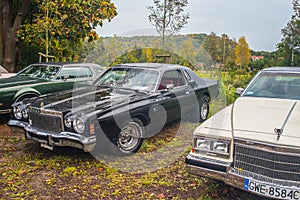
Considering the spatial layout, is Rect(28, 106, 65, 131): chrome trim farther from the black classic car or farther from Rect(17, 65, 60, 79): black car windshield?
Rect(17, 65, 60, 79): black car windshield

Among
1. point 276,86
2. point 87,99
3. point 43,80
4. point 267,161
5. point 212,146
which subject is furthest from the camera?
point 43,80

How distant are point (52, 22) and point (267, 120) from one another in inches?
415

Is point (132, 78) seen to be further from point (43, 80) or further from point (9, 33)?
point (9, 33)

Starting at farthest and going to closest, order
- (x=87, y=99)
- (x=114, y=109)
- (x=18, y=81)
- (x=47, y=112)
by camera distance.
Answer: (x=18, y=81)
(x=87, y=99)
(x=114, y=109)
(x=47, y=112)

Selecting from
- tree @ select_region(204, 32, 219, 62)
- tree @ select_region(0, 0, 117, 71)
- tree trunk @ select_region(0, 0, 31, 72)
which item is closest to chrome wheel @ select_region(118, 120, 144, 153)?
tree @ select_region(0, 0, 117, 71)

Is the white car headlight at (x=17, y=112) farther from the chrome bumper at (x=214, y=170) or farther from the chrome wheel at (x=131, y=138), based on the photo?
the chrome bumper at (x=214, y=170)

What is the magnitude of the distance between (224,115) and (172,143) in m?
1.82

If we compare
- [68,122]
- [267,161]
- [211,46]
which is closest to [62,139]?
[68,122]

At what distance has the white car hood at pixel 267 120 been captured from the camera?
2934 mm

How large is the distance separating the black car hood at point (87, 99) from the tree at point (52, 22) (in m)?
7.14

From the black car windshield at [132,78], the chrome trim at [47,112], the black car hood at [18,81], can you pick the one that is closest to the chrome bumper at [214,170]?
the chrome trim at [47,112]

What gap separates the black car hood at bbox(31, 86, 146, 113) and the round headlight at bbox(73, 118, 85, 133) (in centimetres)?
23

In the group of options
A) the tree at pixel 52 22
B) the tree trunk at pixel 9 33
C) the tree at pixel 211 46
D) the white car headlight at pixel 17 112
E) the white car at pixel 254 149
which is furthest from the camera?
the tree at pixel 211 46

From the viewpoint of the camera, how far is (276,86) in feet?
15.0
